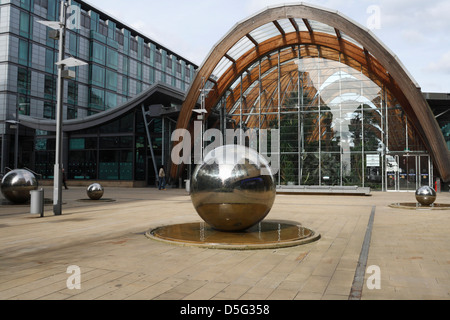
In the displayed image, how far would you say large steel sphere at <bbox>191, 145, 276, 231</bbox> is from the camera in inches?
294

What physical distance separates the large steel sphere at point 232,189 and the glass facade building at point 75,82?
90.7 ft

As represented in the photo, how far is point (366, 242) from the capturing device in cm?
761

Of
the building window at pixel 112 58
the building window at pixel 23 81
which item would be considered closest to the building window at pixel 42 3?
the building window at pixel 23 81

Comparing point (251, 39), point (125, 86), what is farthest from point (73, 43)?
point (251, 39)

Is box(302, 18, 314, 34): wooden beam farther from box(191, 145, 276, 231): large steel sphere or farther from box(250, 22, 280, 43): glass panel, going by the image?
box(191, 145, 276, 231): large steel sphere

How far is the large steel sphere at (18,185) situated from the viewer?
49.6 feet

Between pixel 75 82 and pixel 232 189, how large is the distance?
52218 millimetres

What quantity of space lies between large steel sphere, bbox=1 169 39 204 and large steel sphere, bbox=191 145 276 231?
409 inches

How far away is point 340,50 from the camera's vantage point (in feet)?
106

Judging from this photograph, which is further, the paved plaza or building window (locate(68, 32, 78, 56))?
building window (locate(68, 32, 78, 56))

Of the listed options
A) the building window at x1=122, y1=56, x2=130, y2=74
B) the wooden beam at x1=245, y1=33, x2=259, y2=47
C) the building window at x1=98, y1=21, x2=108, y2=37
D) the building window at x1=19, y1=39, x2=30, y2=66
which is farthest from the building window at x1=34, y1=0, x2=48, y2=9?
the wooden beam at x1=245, y1=33, x2=259, y2=47

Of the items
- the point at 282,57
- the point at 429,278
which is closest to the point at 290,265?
the point at 429,278

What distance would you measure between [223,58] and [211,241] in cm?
2843
